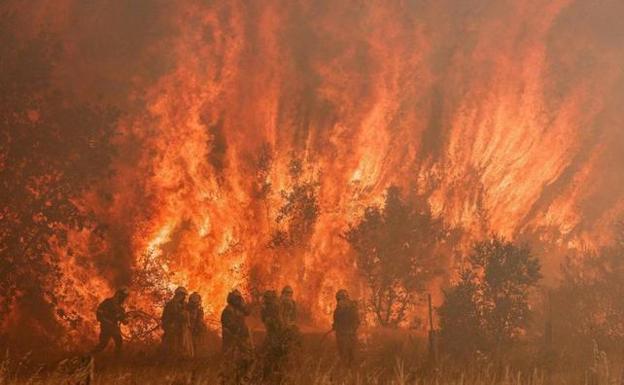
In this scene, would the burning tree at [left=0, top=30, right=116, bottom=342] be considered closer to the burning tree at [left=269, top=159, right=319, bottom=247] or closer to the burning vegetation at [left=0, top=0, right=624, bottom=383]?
the burning vegetation at [left=0, top=0, right=624, bottom=383]

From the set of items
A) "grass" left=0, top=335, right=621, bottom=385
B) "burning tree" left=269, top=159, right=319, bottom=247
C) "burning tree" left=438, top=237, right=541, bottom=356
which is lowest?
"grass" left=0, top=335, right=621, bottom=385

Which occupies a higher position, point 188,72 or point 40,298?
point 188,72

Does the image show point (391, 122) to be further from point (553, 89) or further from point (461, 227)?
point (553, 89)

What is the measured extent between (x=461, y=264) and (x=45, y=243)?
23944 millimetres

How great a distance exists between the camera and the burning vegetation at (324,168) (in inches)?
940

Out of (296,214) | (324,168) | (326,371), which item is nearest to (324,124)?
(324,168)

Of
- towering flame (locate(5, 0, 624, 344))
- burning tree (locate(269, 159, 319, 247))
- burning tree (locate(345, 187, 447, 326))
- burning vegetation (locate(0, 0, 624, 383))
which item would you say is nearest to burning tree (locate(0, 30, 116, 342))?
burning vegetation (locate(0, 0, 624, 383))

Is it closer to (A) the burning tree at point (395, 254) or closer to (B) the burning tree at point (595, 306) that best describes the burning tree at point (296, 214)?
(A) the burning tree at point (395, 254)

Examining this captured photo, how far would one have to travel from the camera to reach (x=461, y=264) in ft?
115

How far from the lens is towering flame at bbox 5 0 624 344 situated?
1188 inches

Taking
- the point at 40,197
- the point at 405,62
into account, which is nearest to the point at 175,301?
the point at 40,197

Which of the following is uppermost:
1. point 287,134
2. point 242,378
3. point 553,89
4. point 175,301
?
point 553,89

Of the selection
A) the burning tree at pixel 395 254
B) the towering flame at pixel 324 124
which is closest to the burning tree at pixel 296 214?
the towering flame at pixel 324 124

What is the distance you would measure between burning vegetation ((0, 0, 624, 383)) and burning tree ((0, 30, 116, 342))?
0.32 ft
